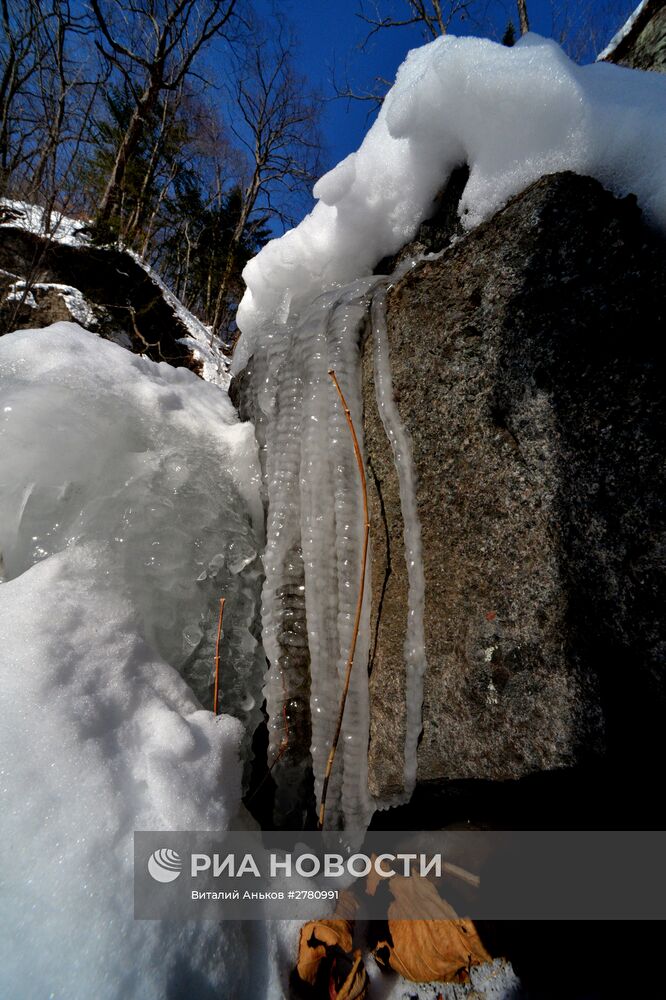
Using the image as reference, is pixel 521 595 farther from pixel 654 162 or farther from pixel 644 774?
pixel 654 162

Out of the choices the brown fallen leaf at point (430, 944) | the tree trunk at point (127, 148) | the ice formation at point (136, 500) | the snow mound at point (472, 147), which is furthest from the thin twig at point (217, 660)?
the tree trunk at point (127, 148)

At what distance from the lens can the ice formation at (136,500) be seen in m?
1.49

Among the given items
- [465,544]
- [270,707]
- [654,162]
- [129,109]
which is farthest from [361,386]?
[129,109]

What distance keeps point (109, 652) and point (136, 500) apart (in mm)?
554

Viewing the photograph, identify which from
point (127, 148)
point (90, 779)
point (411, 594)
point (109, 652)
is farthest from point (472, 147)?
point (127, 148)

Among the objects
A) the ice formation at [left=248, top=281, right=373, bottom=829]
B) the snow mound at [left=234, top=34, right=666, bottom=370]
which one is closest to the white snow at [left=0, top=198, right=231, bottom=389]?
the snow mound at [left=234, top=34, right=666, bottom=370]

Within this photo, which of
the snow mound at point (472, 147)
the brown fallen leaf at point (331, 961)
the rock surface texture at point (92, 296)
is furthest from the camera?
the rock surface texture at point (92, 296)

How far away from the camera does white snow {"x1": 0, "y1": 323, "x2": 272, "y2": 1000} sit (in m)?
0.89

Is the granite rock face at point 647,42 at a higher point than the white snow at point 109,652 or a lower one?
higher

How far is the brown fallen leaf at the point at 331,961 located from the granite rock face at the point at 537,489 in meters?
0.40

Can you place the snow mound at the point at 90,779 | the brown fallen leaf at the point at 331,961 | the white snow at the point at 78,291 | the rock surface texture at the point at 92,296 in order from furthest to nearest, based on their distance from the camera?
the white snow at the point at 78,291 → the rock surface texture at the point at 92,296 → the brown fallen leaf at the point at 331,961 → the snow mound at the point at 90,779

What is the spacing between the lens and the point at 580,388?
99 cm

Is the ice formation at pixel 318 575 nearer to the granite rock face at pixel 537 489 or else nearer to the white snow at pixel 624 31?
the granite rock face at pixel 537 489

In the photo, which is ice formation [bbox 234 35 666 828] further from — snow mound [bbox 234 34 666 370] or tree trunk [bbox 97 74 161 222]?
tree trunk [bbox 97 74 161 222]
